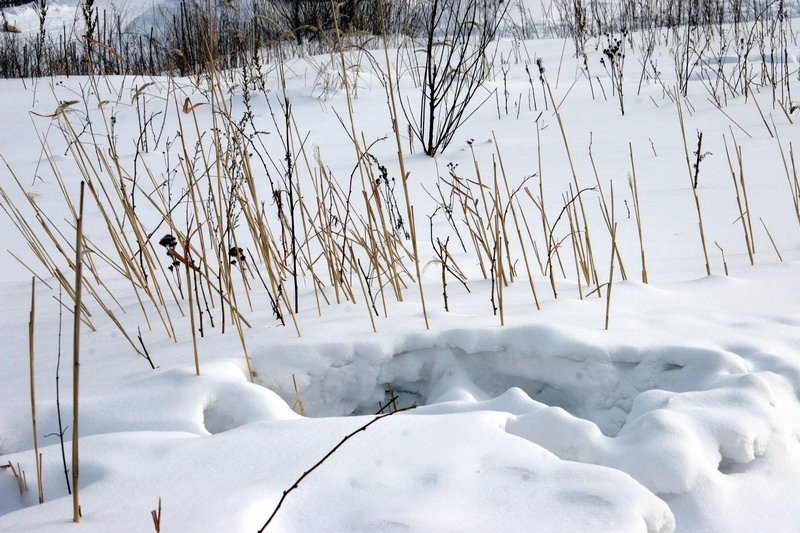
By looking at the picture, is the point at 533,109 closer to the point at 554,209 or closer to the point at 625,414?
the point at 554,209

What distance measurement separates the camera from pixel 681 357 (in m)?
1.10

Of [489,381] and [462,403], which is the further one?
[489,381]

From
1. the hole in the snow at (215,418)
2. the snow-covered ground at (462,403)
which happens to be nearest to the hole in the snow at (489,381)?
the snow-covered ground at (462,403)

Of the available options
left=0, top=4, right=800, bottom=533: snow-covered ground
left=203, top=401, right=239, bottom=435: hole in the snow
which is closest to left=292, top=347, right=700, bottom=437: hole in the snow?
left=0, top=4, right=800, bottom=533: snow-covered ground

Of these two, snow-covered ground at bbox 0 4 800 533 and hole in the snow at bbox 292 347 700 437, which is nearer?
snow-covered ground at bbox 0 4 800 533

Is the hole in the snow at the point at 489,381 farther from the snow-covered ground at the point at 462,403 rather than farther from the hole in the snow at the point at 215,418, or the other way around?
the hole in the snow at the point at 215,418

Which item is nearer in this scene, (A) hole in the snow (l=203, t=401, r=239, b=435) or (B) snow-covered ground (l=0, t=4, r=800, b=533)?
(B) snow-covered ground (l=0, t=4, r=800, b=533)

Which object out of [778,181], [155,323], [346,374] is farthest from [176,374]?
[778,181]

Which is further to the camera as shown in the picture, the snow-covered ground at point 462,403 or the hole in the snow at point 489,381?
the hole in the snow at point 489,381

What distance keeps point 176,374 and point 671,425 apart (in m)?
0.76

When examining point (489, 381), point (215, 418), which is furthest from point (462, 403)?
point (215, 418)

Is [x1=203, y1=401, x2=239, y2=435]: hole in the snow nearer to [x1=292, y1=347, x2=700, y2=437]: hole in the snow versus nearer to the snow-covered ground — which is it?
the snow-covered ground

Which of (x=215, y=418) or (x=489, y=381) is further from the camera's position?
(x=489, y=381)

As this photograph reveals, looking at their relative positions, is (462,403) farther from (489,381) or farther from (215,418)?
(215,418)
